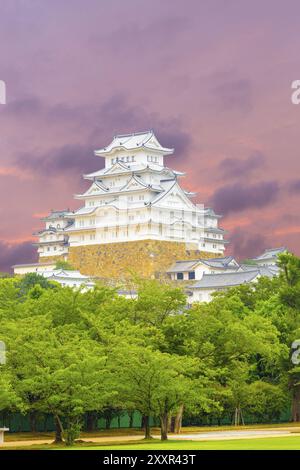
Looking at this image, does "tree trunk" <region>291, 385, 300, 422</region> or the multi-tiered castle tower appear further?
the multi-tiered castle tower

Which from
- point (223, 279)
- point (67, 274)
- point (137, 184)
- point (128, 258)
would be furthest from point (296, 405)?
point (137, 184)

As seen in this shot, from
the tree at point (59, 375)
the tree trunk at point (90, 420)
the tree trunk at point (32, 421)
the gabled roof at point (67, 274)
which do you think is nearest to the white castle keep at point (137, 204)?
the gabled roof at point (67, 274)

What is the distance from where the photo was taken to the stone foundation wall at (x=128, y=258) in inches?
4463

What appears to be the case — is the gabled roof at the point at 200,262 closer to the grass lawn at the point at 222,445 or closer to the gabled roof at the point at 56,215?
the gabled roof at the point at 56,215

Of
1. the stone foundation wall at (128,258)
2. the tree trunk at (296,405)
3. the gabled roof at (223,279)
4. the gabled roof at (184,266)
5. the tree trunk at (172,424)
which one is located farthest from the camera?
the stone foundation wall at (128,258)

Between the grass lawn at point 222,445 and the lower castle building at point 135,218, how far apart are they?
7387 centimetres

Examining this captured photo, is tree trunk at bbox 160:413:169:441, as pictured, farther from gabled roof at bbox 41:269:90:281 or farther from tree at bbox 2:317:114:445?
gabled roof at bbox 41:269:90:281

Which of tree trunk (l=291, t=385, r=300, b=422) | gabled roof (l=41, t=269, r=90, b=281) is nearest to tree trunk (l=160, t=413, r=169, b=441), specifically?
tree trunk (l=291, t=385, r=300, b=422)

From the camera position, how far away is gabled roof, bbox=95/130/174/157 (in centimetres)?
12053

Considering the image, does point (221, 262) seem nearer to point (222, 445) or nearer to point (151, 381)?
point (151, 381)

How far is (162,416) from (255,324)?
12.0 metres
